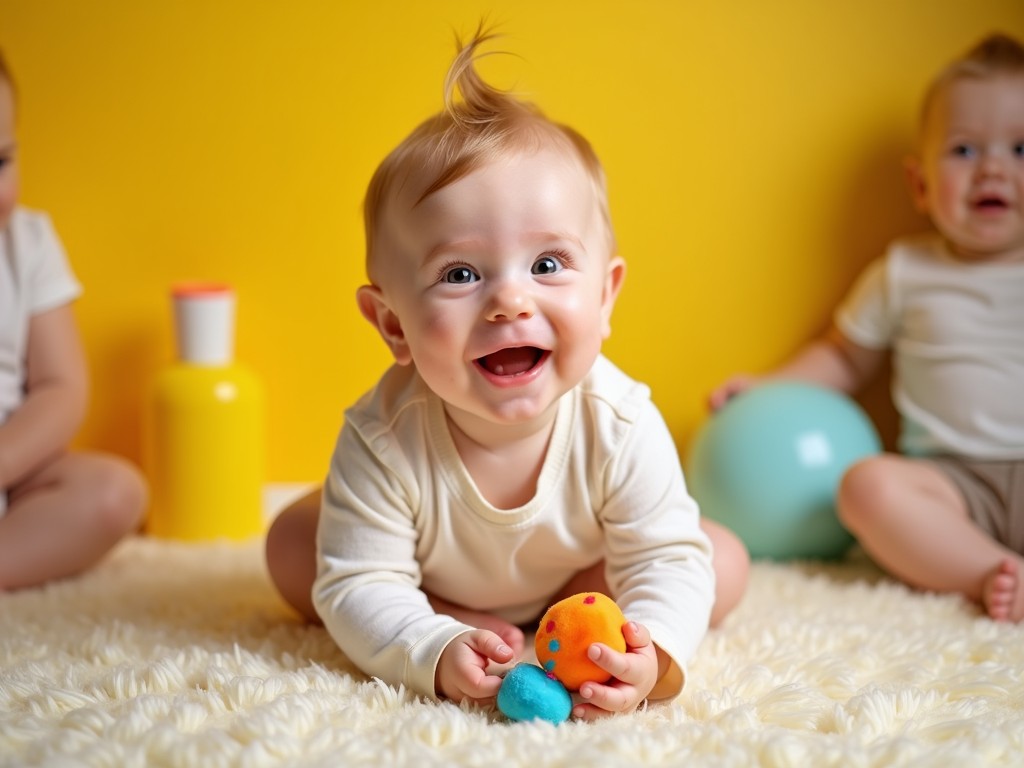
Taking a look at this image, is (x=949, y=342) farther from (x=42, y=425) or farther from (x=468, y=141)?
(x=42, y=425)

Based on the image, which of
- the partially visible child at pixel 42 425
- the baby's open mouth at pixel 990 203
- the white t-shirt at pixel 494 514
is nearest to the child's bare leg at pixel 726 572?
the white t-shirt at pixel 494 514

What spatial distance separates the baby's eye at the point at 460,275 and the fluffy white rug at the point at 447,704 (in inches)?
13.7

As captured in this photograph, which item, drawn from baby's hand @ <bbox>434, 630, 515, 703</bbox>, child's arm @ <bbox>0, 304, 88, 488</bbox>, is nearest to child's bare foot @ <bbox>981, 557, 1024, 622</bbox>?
baby's hand @ <bbox>434, 630, 515, 703</bbox>

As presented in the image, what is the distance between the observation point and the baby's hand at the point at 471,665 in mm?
965

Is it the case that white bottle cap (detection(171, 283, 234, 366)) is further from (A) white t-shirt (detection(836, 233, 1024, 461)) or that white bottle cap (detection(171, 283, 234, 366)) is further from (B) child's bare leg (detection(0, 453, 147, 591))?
(A) white t-shirt (detection(836, 233, 1024, 461))

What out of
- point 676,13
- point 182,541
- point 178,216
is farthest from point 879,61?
point 182,541

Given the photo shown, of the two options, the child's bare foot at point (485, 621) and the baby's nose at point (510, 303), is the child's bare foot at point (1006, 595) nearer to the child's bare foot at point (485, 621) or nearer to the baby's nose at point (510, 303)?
the child's bare foot at point (485, 621)

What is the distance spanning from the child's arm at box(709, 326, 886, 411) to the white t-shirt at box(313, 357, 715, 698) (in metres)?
0.67

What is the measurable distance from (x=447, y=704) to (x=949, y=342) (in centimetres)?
100

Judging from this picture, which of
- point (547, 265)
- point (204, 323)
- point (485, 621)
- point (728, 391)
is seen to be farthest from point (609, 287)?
point (204, 323)

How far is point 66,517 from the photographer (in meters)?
1.51

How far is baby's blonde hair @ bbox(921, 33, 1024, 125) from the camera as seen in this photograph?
5.32 feet

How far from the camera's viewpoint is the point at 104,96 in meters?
1.74

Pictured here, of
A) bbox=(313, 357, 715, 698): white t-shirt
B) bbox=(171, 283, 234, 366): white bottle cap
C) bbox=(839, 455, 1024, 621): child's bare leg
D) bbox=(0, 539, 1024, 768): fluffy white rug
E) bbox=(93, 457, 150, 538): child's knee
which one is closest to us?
bbox=(0, 539, 1024, 768): fluffy white rug
